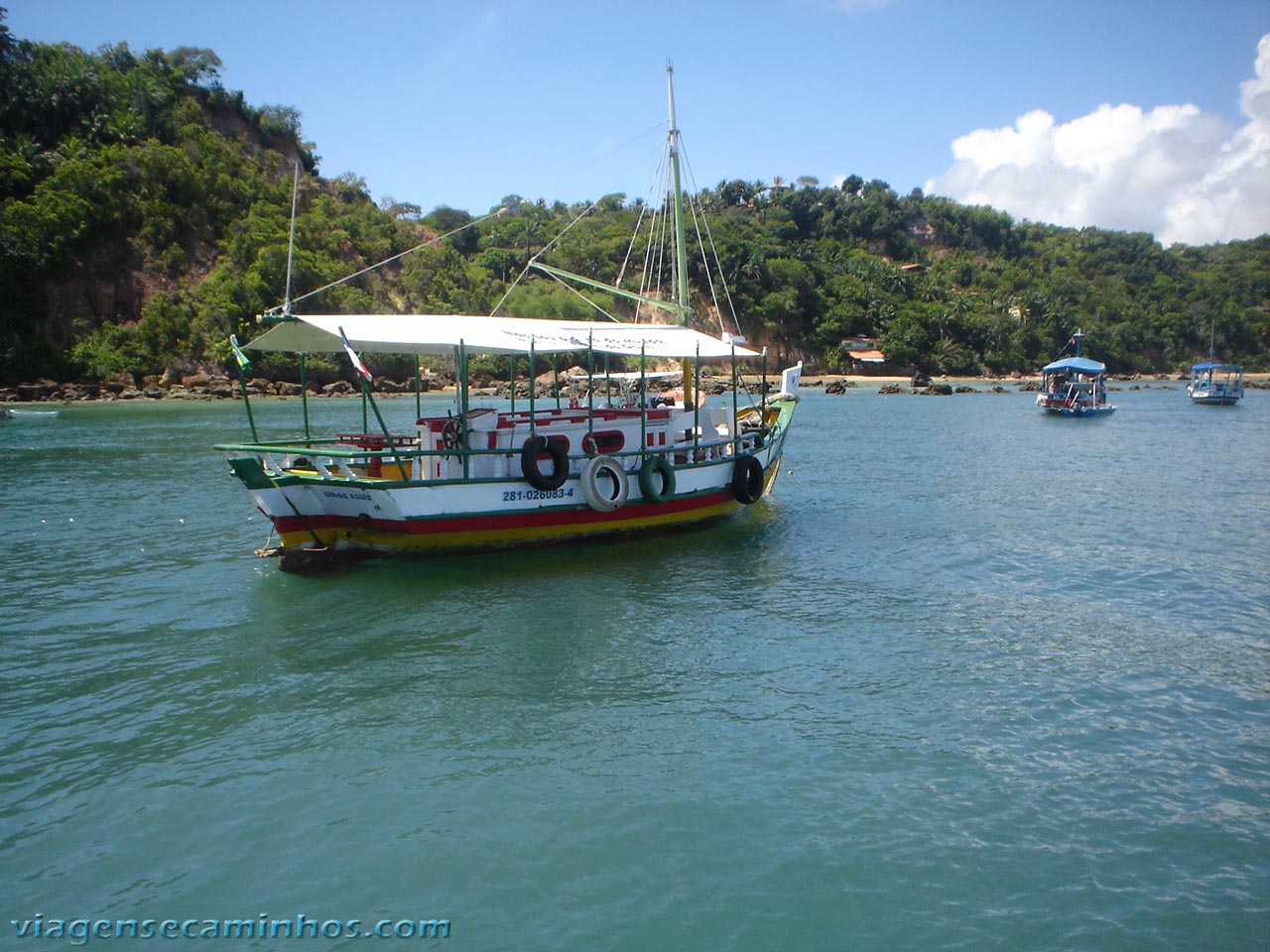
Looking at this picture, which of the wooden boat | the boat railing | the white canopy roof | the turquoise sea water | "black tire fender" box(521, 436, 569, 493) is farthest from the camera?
"black tire fender" box(521, 436, 569, 493)

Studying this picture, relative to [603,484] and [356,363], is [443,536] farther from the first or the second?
[356,363]

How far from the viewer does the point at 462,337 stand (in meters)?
15.6

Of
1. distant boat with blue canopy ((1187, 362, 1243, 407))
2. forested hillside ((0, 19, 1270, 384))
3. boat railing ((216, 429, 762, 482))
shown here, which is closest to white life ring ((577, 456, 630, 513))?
boat railing ((216, 429, 762, 482))

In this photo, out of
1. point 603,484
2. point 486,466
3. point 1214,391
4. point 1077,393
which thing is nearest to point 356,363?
point 486,466

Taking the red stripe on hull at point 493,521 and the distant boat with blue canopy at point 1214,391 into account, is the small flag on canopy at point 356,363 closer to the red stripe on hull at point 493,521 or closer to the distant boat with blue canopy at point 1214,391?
the red stripe on hull at point 493,521

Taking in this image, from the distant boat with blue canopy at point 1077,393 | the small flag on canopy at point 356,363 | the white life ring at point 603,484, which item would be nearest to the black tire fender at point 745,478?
the white life ring at point 603,484

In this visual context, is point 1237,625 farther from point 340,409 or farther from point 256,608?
point 340,409

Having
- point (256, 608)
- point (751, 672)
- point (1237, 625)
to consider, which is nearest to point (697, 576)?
point (751, 672)

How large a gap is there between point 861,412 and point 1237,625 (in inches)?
1945

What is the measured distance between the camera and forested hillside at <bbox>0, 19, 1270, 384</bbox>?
7056 cm

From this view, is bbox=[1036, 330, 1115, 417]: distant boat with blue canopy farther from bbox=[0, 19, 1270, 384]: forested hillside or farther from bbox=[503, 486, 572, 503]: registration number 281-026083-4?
bbox=[503, 486, 572, 503]: registration number 281-026083-4

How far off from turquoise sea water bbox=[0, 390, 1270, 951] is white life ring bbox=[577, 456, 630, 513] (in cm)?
110

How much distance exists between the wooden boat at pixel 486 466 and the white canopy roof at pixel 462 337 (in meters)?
0.04

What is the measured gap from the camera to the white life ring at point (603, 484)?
16.8m
